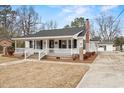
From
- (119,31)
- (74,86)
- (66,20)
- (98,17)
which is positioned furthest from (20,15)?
(74,86)

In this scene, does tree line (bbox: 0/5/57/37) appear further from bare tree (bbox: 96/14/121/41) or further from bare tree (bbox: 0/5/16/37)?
bare tree (bbox: 96/14/121/41)

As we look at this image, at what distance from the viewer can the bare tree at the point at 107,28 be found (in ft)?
164

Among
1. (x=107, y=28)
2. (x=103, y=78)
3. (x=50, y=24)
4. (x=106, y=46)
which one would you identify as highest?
(x=50, y=24)

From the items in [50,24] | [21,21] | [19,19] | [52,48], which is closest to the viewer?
[52,48]

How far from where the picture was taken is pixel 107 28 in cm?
5512

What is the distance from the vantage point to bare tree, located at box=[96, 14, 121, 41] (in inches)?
1965

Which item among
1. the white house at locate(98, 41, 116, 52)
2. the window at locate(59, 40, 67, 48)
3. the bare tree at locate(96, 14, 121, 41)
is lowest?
the white house at locate(98, 41, 116, 52)

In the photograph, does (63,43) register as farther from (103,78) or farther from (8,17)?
(8,17)

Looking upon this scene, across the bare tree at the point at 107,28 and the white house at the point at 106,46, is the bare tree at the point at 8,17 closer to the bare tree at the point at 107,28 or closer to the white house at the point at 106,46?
the bare tree at the point at 107,28

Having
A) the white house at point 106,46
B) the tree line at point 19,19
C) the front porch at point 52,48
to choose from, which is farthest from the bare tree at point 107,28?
the front porch at point 52,48

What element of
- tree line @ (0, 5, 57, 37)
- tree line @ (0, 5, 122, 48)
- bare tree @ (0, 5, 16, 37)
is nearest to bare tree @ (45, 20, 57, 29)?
tree line @ (0, 5, 122, 48)

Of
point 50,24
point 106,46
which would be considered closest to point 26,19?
point 50,24
